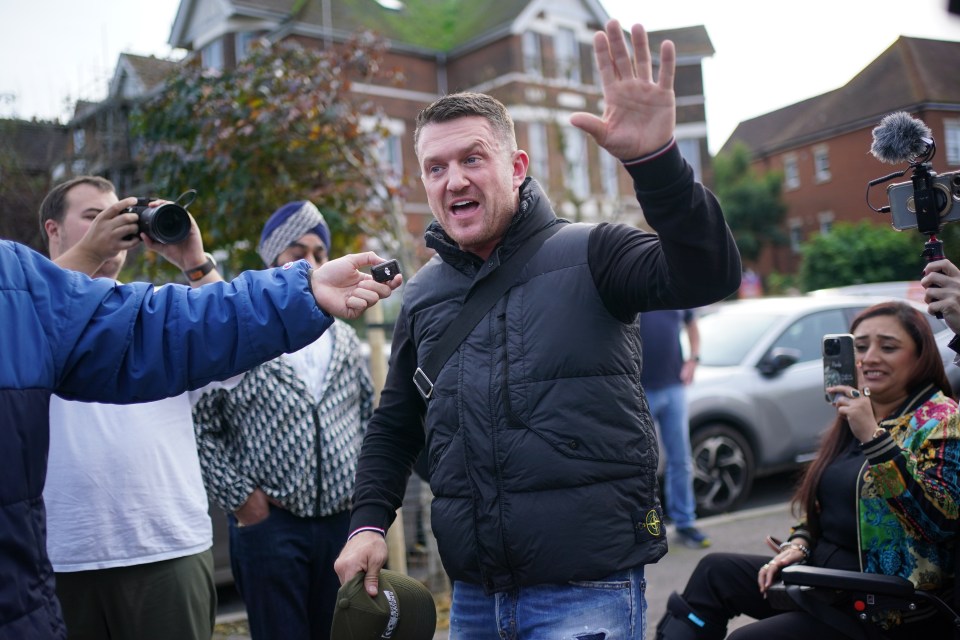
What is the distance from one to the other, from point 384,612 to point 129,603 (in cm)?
110

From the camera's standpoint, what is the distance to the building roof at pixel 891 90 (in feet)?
11.4

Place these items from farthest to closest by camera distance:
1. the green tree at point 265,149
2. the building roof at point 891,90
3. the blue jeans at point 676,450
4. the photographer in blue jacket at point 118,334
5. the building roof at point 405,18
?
the building roof at point 405,18 < the blue jeans at point 676,450 < the green tree at point 265,149 < the building roof at point 891,90 < the photographer in blue jacket at point 118,334

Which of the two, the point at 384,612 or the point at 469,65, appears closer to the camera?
the point at 384,612

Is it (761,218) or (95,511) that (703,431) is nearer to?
(95,511)

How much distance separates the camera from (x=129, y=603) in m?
3.12

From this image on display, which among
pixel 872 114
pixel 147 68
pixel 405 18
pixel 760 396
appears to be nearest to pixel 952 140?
pixel 872 114

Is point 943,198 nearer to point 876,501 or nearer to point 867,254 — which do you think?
point 876,501

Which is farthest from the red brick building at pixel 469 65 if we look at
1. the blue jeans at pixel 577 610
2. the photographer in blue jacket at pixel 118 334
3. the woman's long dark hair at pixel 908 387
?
the photographer in blue jacket at pixel 118 334

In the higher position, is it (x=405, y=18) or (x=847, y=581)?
(x=405, y=18)

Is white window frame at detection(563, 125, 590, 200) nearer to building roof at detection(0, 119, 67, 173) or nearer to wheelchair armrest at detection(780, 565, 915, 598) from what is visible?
building roof at detection(0, 119, 67, 173)

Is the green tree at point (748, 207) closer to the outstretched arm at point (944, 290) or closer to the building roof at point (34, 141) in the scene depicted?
the building roof at point (34, 141)

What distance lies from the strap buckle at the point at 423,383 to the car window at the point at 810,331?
6.19 m

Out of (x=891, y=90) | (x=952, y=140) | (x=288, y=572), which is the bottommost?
(x=288, y=572)

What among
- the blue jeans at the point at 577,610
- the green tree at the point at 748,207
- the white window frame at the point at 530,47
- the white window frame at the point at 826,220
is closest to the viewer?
the blue jeans at the point at 577,610
